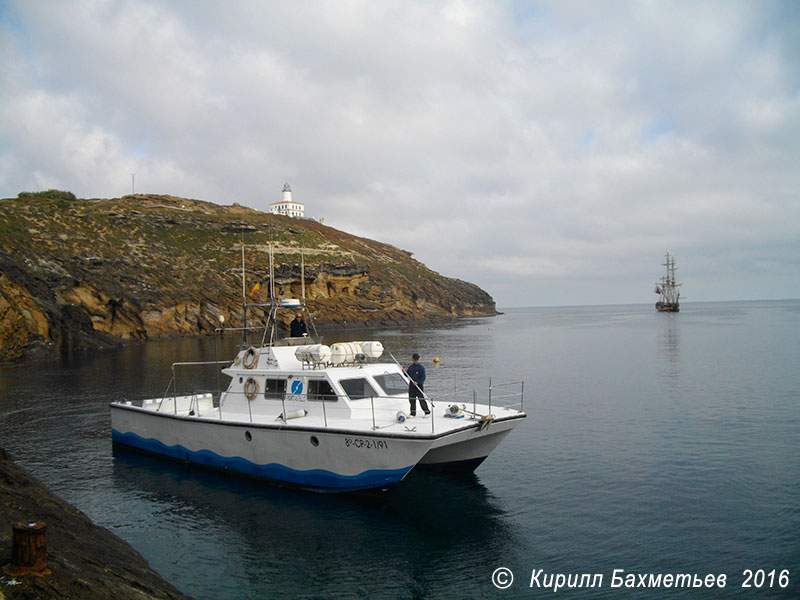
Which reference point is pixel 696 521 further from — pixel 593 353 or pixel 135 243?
pixel 135 243

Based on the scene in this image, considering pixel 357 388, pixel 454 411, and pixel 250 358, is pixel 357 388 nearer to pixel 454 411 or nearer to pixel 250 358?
pixel 454 411

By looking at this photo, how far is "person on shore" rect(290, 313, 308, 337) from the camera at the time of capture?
18.3 m

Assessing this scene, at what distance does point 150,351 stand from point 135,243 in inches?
1316

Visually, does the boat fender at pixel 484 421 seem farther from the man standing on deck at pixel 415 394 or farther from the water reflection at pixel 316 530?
the water reflection at pixel 316 530

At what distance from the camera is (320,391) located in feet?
50.9

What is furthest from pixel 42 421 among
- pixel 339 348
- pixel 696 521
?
pixel 696 521

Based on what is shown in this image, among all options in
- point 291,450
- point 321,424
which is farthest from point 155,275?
point 321,424

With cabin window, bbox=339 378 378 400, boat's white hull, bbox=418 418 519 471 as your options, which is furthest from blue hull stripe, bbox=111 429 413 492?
cabin window, bbox=339 378 378 400

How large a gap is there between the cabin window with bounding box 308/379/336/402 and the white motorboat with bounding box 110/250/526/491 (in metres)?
0.03

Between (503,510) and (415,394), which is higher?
(415,394)

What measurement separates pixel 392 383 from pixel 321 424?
2790 mm

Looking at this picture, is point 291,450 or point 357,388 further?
point 357,388

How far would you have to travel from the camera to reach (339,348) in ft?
53.0

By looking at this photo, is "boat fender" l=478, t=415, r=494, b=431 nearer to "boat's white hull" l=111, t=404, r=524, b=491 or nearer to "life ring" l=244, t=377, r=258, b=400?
"boat's white hull" l=111, t=404, r=524, b=491
